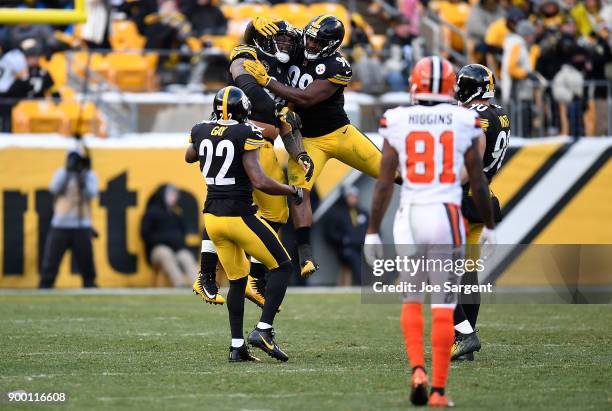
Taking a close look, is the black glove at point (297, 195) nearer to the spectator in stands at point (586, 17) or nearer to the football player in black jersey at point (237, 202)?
the football player in black jersey at point (237, 202)

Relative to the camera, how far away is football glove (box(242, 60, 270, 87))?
9297 mm

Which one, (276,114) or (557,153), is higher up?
(276,114)

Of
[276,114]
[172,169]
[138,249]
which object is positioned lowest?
[138,249]

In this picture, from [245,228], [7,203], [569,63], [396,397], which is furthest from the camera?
[569,63]

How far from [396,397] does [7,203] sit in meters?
10.4

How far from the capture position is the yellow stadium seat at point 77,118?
653 inches

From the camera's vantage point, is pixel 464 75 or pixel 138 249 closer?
pixel 464 75

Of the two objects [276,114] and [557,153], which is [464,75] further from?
[557,153]

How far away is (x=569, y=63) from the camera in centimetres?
1783

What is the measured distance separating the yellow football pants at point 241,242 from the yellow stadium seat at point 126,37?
419 inches

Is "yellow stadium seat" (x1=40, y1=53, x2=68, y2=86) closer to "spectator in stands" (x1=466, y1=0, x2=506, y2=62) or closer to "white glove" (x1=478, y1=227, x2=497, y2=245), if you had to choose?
"spectator in stands" (x1=466, y1=0, x2=506, y2=62)

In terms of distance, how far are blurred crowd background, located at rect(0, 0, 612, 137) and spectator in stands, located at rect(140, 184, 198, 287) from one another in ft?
3.71

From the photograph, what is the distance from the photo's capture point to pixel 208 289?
9.01 meters

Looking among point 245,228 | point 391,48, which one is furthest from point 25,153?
point 245,228
